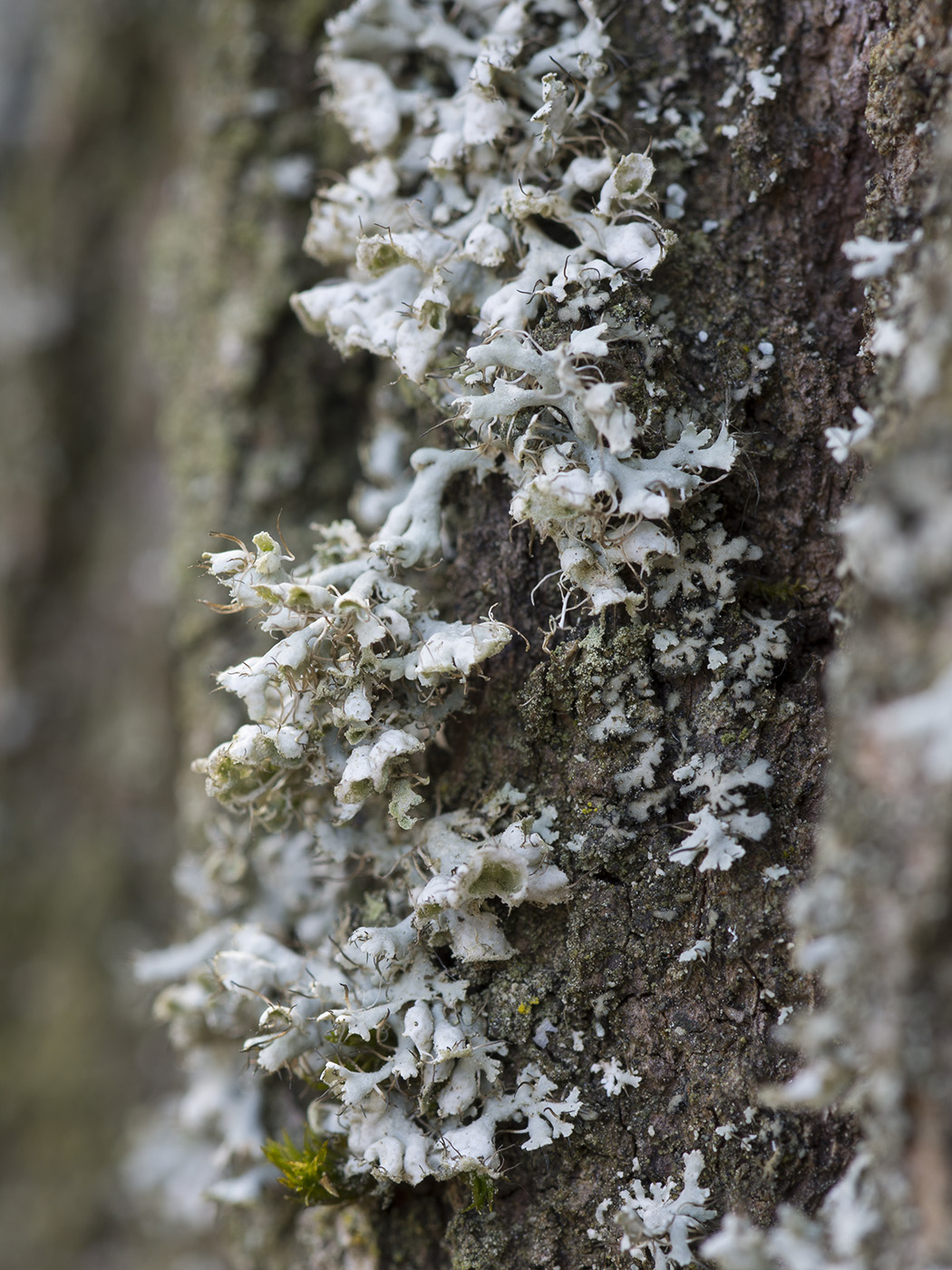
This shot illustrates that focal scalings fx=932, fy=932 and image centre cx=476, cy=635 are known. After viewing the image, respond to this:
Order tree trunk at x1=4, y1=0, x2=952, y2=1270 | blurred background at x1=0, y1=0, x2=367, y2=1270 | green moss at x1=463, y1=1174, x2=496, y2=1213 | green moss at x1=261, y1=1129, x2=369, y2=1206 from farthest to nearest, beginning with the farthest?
1. blurred background at x1=0, y1=0, x2=367, y2=1270
2. green moss at x1=261, y1=1129, x2=369, y2=1206
3. green moss at x1=463, y1=1174, x2=496, y2=1213
4. tree trunk at x1=4, y1=0, x2=952, y2=1270

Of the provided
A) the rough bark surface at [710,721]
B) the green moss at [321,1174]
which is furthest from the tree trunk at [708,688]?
the green moss at [321,1174]

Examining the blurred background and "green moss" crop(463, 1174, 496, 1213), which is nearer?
"green moss" crop(463, 1174, 496, 1213)

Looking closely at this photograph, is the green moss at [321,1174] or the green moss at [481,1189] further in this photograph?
the green moss at [321,1174]

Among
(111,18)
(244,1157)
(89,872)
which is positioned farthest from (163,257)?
(244,1157)

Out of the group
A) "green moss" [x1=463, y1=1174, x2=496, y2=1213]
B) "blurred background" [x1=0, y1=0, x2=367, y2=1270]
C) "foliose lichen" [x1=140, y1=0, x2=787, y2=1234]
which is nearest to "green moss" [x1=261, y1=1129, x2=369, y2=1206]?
"foliose lichen" [x1=140, y1=0, x2=787, y2=1234]

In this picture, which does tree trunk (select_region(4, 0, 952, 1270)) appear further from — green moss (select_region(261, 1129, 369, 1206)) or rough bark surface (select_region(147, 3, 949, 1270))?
green moss (select_region(261, 1129, 369, 1206))

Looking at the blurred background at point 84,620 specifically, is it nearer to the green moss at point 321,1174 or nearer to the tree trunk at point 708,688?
the green moss at point 321,1174

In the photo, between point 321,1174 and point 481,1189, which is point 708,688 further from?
point 321,1174

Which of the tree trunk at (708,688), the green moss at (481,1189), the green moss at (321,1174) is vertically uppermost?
the tree trunk at (708,688)

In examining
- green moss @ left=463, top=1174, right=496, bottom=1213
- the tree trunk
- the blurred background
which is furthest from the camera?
the blurred background

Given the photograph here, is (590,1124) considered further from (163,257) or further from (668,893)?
(163,257)

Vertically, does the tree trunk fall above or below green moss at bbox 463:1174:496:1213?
above
